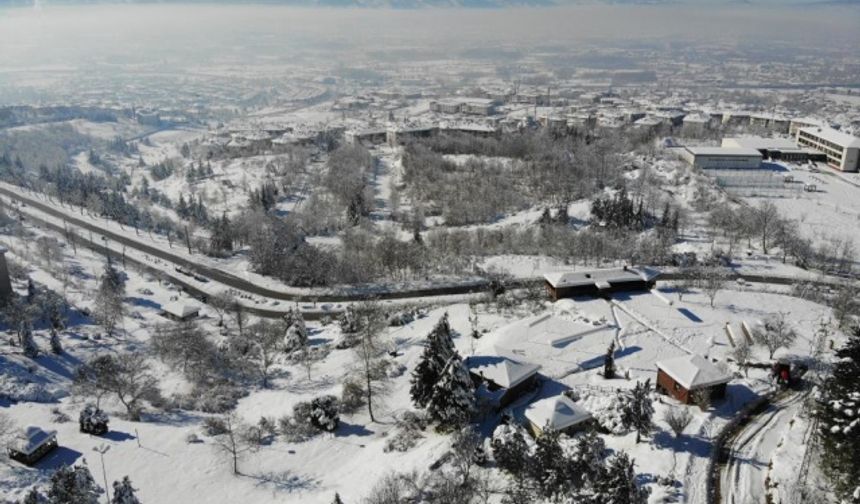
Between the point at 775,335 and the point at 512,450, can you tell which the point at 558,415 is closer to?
the point at 512,450

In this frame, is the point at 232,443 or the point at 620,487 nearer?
the point at 620,487

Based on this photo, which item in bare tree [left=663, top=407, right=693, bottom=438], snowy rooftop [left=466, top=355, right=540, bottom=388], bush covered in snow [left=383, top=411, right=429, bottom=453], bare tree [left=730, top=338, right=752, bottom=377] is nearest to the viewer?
bare tree [left=663, top=407, right=693, bottom=438]

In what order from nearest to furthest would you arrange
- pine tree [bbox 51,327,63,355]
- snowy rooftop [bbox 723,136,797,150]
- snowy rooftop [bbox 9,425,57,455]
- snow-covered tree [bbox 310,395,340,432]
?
snowy rooftop [bbox 9,425,57,455] → snow-covered tree [bbox 310,395,340,432] → pine tree [bbox 51,327,63,355] → snowy rooftop [bbox 723,136,797,150]

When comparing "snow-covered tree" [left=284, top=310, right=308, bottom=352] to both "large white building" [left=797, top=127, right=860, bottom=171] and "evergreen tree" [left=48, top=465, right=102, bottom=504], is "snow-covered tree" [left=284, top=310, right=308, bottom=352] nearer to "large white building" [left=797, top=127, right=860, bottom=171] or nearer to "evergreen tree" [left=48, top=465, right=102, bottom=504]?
"evergreen tree" [left=48, top=465, right=102, bottom=504]

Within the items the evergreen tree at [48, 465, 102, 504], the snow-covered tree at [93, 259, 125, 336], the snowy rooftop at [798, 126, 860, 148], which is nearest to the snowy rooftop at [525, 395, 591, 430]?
the evergreen tree at [48, 465, 102, 504]

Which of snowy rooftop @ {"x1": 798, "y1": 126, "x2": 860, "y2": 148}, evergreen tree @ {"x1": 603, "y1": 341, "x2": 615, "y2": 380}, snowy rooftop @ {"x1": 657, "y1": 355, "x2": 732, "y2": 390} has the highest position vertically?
snowy rooftop @ {"x1": 798, "y1": 126, "x2": 860, "y2": 148}

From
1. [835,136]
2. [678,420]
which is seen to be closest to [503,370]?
[678,420]

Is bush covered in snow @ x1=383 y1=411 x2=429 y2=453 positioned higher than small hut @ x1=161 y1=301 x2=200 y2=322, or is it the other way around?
bush covered in snow @ x1=383 y1=411 x2=429 y2=453
